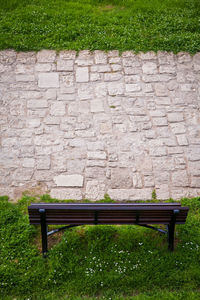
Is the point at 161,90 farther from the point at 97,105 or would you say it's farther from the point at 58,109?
the point at 58,109

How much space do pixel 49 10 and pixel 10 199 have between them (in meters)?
6.44

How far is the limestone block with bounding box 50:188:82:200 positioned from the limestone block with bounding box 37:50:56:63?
12.8 ft

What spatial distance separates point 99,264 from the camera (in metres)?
4.63

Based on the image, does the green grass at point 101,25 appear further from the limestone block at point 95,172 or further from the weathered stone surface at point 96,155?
the limestone block at point 95,172

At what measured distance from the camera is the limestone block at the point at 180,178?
6098mm

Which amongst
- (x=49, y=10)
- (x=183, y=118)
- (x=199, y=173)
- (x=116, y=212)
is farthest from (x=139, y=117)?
(x=49, y=10)

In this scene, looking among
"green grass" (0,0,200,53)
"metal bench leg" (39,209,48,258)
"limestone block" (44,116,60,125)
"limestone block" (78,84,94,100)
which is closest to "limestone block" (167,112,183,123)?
"limestone block" (78,84,94,100)

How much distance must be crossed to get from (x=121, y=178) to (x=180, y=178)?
1090mm

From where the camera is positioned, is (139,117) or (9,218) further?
(139,117)

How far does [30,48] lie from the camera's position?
8.66 m

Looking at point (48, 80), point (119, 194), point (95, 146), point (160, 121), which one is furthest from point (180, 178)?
point (48, 80)

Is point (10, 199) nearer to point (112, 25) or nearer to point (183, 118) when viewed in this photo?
point (183, 118)

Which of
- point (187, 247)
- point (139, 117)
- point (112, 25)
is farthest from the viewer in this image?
point (112, 25)

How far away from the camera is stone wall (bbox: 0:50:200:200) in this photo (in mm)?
6113
